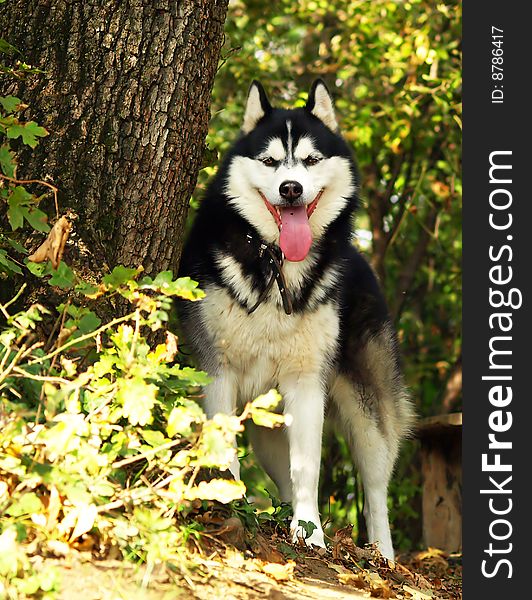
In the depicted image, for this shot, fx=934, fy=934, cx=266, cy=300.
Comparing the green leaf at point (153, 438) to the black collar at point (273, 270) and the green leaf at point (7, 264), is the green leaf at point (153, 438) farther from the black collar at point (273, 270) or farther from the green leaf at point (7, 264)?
the black collar at point (273, 270)

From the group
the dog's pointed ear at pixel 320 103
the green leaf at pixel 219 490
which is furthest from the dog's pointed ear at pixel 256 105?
the green leaf at pixel 219 490

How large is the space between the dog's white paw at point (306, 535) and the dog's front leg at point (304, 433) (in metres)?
0.13

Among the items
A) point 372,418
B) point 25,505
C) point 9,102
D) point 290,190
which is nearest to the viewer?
point 25,505

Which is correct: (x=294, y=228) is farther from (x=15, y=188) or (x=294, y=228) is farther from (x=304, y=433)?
(x=15, y=188)

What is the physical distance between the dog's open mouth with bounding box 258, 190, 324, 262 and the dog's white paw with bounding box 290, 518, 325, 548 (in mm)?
1204

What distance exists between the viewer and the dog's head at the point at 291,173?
4.31m

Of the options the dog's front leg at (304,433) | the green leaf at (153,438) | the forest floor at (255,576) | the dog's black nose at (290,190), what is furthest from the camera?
the dog's front leg at (304,433)

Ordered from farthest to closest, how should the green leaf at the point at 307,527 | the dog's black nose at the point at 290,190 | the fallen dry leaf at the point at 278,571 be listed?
the dog's black nose at the point at 290,190 < the green leaf at the point at 307,527 < the fallen dry leaf at the point at 278,571

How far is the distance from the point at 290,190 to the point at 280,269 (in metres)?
0.39

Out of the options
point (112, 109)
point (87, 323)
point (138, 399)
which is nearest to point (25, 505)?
point (138, 399)

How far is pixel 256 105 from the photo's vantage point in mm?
4637

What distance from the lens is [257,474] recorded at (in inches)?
344

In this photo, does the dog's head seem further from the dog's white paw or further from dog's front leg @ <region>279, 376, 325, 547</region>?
the dog's white paw

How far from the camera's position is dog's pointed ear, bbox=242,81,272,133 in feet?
15.1
